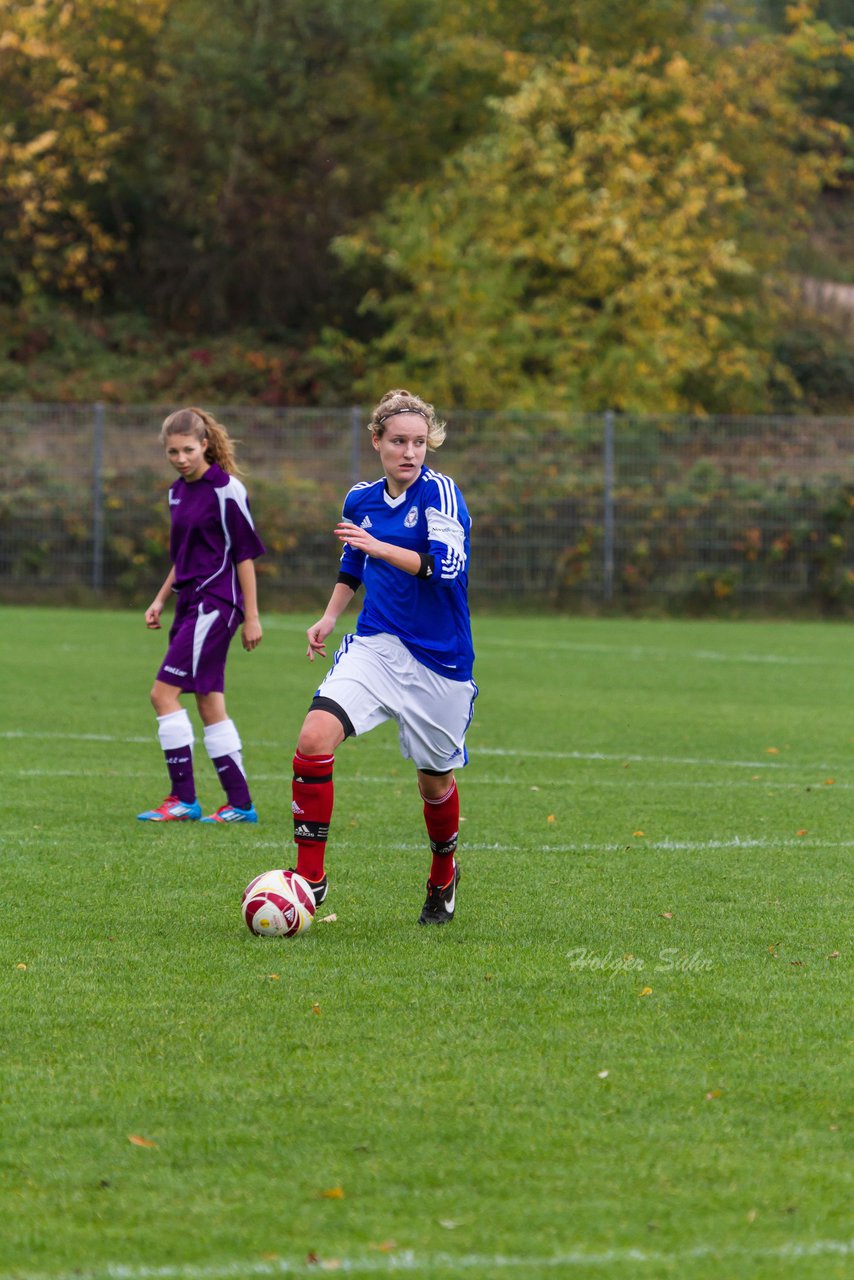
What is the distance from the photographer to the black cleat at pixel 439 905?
604 cm

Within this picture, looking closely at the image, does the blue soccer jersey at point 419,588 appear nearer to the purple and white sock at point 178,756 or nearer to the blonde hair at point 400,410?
the blonde hair at point 400,410

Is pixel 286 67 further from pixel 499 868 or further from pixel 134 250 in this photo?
pixel 499 868

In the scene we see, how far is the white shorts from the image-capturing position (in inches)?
235

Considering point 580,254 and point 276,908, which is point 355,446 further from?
point 276,908

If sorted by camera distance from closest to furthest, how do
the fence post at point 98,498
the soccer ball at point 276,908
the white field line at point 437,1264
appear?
the white field line at point 437,1264, the soccer ball at point 276,908, the fence post at point 98,498

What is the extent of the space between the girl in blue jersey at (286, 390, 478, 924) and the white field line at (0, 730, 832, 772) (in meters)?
4.50

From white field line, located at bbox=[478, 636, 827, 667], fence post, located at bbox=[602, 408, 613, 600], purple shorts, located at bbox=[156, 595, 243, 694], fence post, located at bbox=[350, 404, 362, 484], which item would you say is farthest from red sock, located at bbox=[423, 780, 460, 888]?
fence post, located at bbox=[350, 404, 362, 484]

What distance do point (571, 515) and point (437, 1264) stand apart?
21269 millimetres

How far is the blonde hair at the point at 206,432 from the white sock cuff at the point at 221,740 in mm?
1239

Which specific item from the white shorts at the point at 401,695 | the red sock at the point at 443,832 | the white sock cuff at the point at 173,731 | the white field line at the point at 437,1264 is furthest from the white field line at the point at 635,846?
the white field line at the point at 437,1264

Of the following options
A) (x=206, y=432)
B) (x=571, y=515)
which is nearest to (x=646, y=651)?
(x=571, y=515)

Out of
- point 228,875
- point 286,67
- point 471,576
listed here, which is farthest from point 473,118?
point 228,875

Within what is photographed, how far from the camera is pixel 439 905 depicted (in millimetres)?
6082

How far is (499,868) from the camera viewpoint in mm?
7102
